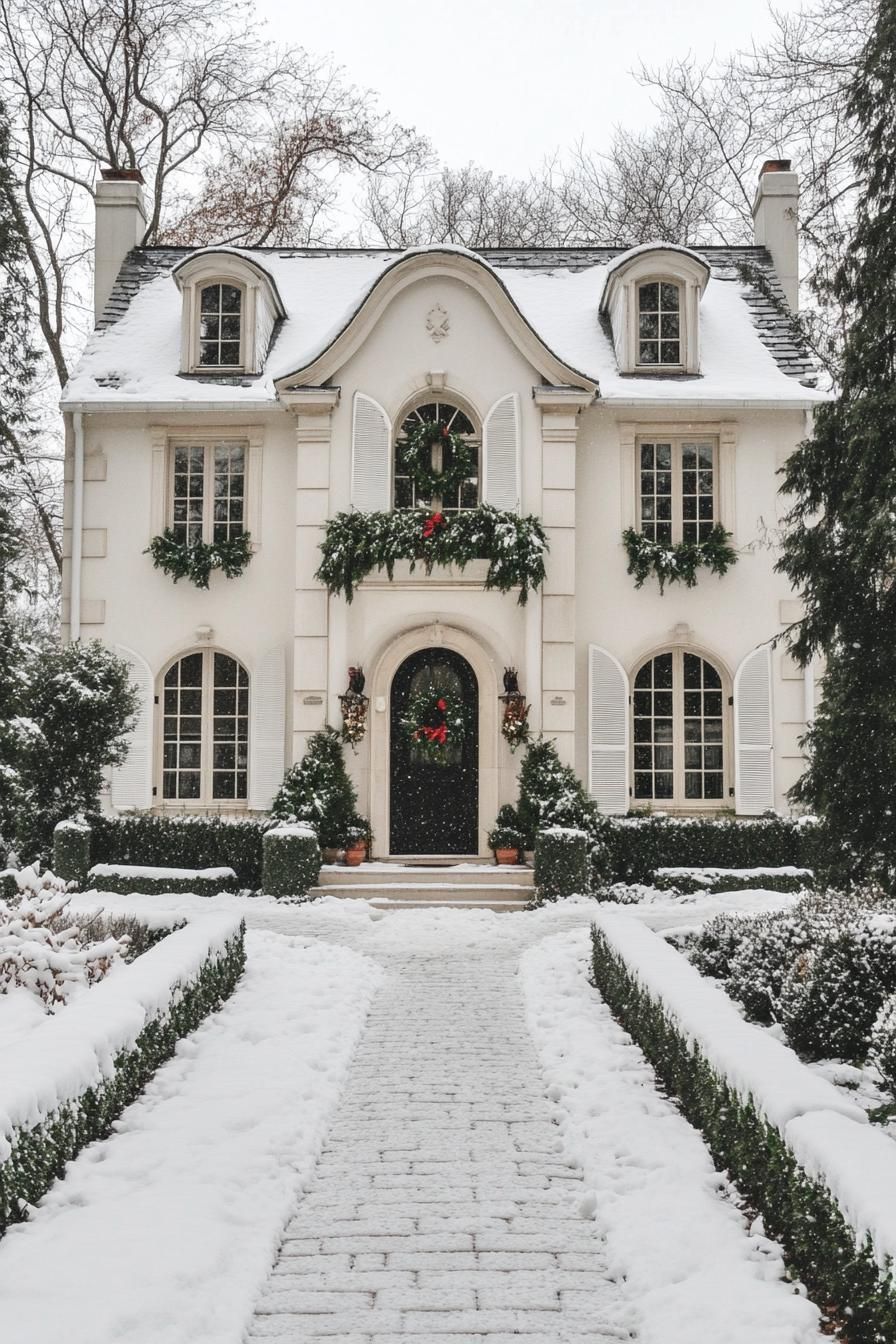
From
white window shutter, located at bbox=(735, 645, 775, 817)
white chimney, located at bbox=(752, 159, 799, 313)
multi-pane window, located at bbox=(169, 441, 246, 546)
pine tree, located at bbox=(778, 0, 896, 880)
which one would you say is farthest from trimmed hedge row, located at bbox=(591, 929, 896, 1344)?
white chimney, located at bbox=(752, 159, 799, 313)

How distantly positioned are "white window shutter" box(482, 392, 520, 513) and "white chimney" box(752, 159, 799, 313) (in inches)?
207

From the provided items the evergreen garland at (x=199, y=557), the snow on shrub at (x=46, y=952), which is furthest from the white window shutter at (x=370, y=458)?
the snow on shrub at (x=46, y=952)

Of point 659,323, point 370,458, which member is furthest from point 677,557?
point 370,458

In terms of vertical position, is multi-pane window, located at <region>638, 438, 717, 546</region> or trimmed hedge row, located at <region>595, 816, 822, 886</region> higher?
multi-pane window, located at <region>638, 438, 717, 546</region>

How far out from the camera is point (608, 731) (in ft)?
51.5

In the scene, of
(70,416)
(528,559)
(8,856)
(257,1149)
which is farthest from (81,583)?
(257,1149)

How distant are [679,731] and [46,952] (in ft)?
32.6

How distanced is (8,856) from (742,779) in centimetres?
901

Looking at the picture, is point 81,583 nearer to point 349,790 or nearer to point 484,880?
point 349,790

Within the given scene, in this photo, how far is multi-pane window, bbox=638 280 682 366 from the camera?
55.0 ft

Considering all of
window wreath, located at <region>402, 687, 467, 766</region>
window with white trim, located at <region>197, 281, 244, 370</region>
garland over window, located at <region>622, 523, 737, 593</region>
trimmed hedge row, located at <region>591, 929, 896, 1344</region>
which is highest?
window with white trim, located at <region>197, 281, 244, 370</region>

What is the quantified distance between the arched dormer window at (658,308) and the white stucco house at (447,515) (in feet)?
0.13

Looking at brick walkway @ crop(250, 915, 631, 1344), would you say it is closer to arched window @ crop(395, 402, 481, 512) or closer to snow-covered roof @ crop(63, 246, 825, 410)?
arched window @ crop(395, 402, 481, 512)

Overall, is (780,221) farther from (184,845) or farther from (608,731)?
(184,845)
